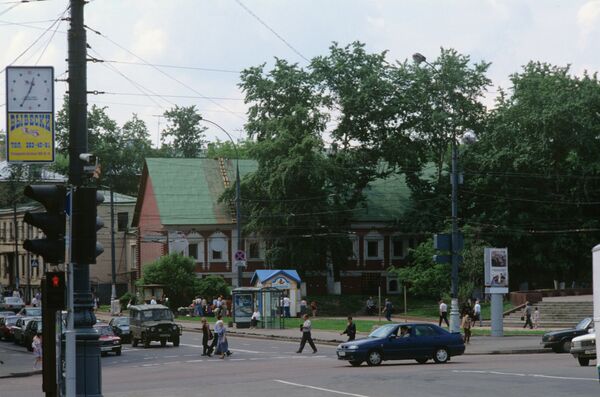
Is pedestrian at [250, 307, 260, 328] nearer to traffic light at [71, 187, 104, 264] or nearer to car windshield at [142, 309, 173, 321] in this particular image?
car windshield at [142, 309, 173, 321]

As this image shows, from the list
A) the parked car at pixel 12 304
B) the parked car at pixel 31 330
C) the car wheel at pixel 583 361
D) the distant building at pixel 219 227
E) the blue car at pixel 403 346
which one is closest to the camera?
the car wheel at pixel 583 361

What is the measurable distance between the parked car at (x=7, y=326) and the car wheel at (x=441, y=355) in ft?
103

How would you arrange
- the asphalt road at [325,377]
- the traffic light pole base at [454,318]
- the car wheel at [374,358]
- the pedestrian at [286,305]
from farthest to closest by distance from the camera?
the pedestrian at [286,305]
the traffic light pole base at [454,318]
the car wheel at [374,358]
the asphalt road at [325,377]

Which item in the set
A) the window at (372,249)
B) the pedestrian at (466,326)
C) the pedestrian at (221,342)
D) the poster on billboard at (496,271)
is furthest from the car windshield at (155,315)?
the window at (372,249)

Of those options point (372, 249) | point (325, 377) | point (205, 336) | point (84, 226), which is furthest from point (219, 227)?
point (84, 226)

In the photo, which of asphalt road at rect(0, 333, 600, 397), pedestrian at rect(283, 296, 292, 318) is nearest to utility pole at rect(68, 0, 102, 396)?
asphalt road at rect(0, 333, 600, 397)

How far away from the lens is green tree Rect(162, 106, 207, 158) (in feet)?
440

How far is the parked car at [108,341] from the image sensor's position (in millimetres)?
44062

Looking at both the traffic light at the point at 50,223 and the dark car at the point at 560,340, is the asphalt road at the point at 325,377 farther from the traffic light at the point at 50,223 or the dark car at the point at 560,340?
the traffic light at the point at 50,223

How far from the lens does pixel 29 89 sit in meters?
16.6

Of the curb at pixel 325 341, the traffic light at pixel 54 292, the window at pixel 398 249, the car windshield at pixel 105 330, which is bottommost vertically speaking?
the curb at pixel 325 341

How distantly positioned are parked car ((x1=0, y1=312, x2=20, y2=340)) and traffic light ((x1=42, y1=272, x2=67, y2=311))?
47542 mm

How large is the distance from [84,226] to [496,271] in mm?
39445

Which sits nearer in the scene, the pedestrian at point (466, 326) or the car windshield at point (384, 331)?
the car windshield at point (384, 331)
